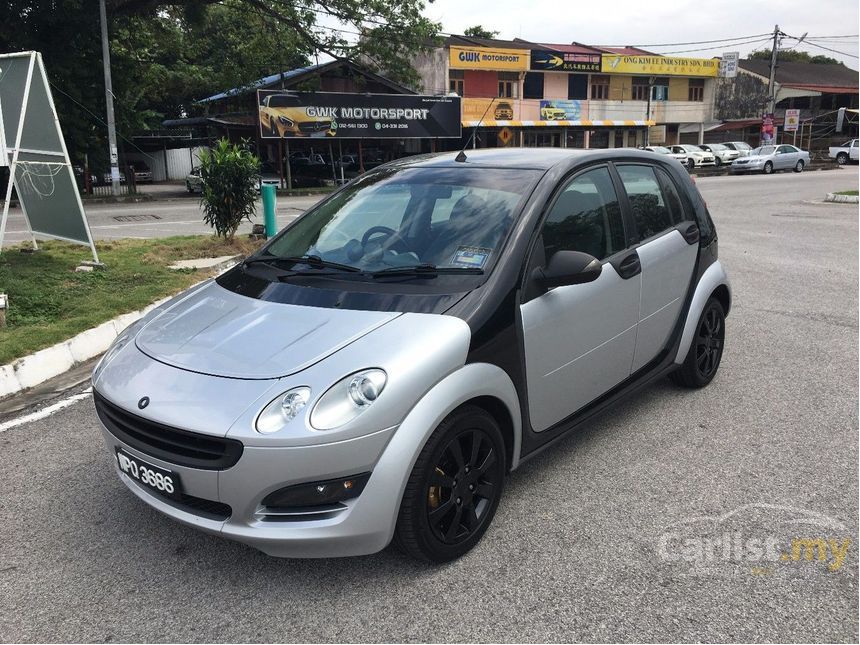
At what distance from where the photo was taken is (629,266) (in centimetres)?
381

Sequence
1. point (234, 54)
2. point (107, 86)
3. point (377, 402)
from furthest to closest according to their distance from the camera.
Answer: point (234, 54), point (107, 86), point (377, 402)

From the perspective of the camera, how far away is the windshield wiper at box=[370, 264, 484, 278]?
124 inches

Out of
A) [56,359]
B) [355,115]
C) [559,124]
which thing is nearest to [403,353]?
[56,359]

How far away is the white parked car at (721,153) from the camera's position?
135 ft

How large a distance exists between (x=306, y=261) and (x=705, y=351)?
286 cm

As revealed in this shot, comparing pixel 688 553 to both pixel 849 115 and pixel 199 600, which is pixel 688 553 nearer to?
pixel 199 600

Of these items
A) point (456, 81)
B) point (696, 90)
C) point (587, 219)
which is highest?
A: point (696, 90)

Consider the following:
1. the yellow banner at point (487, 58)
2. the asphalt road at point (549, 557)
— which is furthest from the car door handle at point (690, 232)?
the yellow banner at point (487, 58)

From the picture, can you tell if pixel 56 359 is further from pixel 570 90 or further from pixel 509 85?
pixel 570 90

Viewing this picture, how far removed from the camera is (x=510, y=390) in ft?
9.96

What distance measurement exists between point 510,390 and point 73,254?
8770 millimetres

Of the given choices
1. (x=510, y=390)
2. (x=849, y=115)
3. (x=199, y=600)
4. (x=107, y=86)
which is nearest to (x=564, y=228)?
(x=510, y=390)

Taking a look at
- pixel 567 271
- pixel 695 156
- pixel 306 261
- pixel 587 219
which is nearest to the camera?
pixel 567 271

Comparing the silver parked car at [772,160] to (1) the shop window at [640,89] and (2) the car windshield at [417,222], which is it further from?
(2) the car windshield at [417,222]
